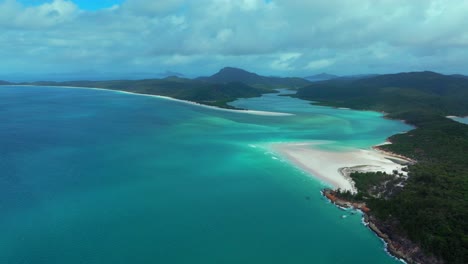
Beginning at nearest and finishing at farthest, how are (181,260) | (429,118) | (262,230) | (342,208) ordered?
1. (181,260)
2. (262,230)
3. (342,208)
4. (429,118)

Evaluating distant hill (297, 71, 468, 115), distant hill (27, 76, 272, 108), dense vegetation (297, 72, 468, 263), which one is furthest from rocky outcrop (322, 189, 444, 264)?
distant hill (27, 76, 272, 108)

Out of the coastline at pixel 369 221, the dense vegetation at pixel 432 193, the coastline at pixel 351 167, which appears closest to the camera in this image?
the dense vegetation at pixel 432 193

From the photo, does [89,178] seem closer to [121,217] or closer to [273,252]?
[121,217]

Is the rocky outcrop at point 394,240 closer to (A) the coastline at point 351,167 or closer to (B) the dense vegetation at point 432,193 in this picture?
(A) the coastline at point 351,167

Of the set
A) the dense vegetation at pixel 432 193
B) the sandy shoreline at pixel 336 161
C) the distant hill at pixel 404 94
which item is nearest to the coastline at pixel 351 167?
the sandy shoreline at pixel 336 161

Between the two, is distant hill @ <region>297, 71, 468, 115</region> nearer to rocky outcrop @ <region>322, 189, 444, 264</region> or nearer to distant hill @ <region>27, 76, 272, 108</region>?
distant hill @ <region>27, 76, 272, 108</region>

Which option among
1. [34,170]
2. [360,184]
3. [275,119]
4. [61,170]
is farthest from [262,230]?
[275,119]
